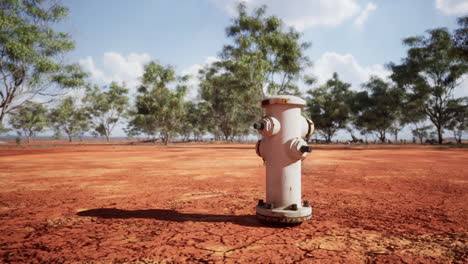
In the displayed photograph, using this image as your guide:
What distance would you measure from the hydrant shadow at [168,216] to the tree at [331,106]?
173ft

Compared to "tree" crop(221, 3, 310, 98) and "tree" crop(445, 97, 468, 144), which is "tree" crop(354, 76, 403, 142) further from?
"tree" crop(221, 3, 310, 98)

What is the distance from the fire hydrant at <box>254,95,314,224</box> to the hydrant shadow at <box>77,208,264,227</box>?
31cm

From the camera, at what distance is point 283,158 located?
3.51 m

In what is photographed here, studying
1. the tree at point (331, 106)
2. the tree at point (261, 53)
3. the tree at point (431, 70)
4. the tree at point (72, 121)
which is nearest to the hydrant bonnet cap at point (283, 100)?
the tree at point (261, 53)

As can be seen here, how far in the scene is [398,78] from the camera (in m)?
38.2

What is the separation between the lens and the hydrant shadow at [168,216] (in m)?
3.74

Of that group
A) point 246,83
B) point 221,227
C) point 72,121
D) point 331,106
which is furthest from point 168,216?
point 72,121

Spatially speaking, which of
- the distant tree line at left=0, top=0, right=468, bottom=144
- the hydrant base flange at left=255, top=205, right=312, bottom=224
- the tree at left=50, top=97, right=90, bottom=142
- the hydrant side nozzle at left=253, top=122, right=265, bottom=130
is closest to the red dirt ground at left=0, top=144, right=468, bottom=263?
the hydrant base flange at left=255, top=205, right=312, bottom=224

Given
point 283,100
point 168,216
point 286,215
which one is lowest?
point 168,216

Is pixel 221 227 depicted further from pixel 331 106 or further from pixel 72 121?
pixel 72 121

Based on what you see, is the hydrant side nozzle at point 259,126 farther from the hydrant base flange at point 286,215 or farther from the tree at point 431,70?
the tree at point 431,70

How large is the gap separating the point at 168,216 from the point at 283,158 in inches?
75.1

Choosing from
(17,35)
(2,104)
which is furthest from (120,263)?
(2,104)

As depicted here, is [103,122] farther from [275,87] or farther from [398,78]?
[398,78]
